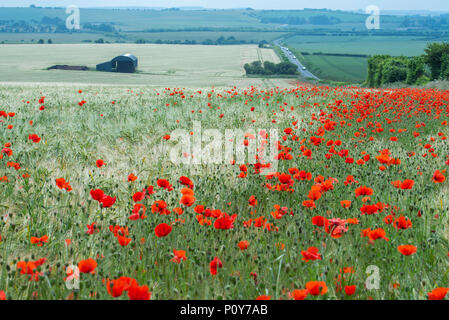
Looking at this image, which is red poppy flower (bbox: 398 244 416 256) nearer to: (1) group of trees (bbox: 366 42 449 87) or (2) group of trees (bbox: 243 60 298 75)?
(1) group of trees (bbox: 366 42 449 87)

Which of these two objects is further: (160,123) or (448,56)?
(448,56)

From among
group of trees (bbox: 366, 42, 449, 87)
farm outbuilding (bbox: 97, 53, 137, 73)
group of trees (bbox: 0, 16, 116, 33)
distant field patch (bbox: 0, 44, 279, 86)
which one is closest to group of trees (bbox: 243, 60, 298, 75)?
distant field patch (bbox: 0, 44, 279, 86)

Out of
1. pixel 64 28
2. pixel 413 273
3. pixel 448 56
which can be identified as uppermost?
pixel 64 28

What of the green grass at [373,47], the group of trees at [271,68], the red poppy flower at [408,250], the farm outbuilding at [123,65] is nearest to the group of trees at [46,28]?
the green grass at [373,47]

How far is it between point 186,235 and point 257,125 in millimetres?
4426

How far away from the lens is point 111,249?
2350 millimetres

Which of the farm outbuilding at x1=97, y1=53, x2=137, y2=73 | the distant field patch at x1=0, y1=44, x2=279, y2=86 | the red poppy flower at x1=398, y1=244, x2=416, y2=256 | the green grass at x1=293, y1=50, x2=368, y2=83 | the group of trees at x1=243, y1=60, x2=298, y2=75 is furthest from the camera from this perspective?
the group of trees at x1=243, y1=60, x2=298, y2=75

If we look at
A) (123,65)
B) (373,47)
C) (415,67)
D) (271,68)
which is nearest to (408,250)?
(415,67)

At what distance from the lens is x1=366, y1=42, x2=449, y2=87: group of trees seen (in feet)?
103

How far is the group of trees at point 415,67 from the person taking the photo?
31.4 m

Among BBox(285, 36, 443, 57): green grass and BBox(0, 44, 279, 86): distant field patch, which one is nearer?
BBox(0, 44, 279, 86): distant field patch

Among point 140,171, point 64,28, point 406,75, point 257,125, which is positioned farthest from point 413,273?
point 64,28

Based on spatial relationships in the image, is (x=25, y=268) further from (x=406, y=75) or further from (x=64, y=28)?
(x=64, y=28)

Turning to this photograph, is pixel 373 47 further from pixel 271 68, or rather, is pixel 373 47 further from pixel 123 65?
pixel 123 65
